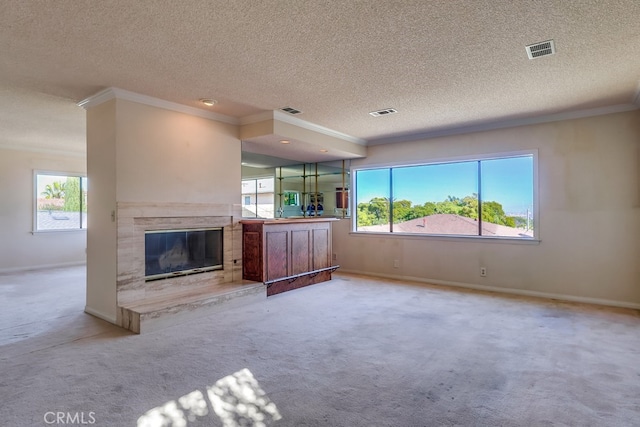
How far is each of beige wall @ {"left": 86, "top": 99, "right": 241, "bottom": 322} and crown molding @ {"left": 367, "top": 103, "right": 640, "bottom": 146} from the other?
331 cm

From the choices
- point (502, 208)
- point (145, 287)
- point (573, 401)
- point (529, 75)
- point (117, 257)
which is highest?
point (529, 75)

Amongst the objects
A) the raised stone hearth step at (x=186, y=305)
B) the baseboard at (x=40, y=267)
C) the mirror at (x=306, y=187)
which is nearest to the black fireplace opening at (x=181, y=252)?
the raised stone hearth step at (x=186, y=305)

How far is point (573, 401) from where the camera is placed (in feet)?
7.15

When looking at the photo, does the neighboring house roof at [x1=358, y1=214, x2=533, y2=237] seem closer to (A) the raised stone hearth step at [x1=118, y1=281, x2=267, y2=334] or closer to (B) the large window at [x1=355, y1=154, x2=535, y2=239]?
(B) the large window at [x1=355, y1=154, x2=535, y2=239]

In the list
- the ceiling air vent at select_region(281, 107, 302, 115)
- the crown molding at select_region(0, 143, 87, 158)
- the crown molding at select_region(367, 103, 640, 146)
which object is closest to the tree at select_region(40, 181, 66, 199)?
the crown molding at select_region(0, 143, 87, 158)

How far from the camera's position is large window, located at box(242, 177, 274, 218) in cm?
878

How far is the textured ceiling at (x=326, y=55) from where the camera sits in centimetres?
230

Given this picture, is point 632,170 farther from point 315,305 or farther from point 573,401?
point 315,305

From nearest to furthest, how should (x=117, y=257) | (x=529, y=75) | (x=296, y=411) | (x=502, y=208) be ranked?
(x=296, y=411) → (x=529, y=75) → (x=117, y=257) → (x=502, y=208)

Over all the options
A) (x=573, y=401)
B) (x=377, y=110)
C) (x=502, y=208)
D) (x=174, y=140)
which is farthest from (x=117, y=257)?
(x=502, y=208)

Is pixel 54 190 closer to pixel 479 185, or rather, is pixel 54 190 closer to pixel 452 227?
pixel 452 227

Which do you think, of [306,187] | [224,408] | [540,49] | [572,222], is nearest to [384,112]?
[540,49]

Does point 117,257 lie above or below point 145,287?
above

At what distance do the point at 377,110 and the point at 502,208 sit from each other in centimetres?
252
